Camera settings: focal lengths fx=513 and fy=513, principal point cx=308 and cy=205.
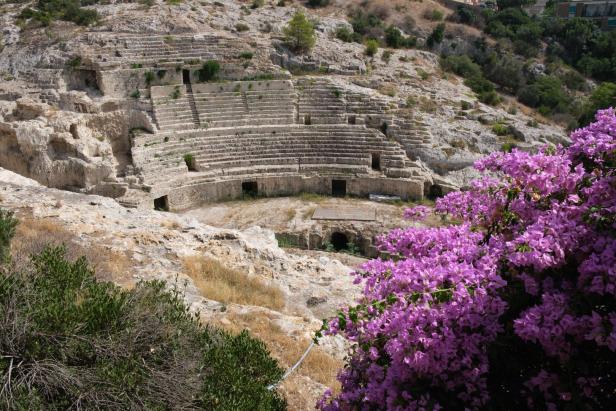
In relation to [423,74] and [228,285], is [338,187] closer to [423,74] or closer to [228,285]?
[423,74]

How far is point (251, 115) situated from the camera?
1958cm

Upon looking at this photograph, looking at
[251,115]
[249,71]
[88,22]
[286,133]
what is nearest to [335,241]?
[286,133]

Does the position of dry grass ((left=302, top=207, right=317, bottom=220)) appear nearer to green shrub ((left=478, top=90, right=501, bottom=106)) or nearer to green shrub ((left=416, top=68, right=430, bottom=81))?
green shrub ((left=416, top=68, right=430, bottom=81))

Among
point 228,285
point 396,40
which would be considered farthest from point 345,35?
point 228,285

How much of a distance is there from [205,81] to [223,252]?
500 inches

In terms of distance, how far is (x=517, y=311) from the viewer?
3115mm

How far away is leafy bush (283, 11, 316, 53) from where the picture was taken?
23.1 metres

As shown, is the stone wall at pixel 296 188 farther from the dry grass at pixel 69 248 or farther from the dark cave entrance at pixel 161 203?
the dry grass at pixel 69 248

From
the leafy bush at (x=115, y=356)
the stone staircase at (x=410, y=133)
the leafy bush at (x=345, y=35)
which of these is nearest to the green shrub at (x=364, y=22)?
the leafy bush at (x=345, y=35)

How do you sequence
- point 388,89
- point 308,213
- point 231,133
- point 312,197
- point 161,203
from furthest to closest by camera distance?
point 388,89
point 231,133
point 312,197
point 161,203
point 308,213

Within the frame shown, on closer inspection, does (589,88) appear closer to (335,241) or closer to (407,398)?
(335,241)

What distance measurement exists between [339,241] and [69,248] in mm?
8546

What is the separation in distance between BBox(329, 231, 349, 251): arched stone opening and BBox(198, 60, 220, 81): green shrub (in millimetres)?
9689

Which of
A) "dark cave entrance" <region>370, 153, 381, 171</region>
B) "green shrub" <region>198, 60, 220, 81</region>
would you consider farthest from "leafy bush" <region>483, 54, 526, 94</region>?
"green shrub" <region>198, 60, 220, 81</region>
